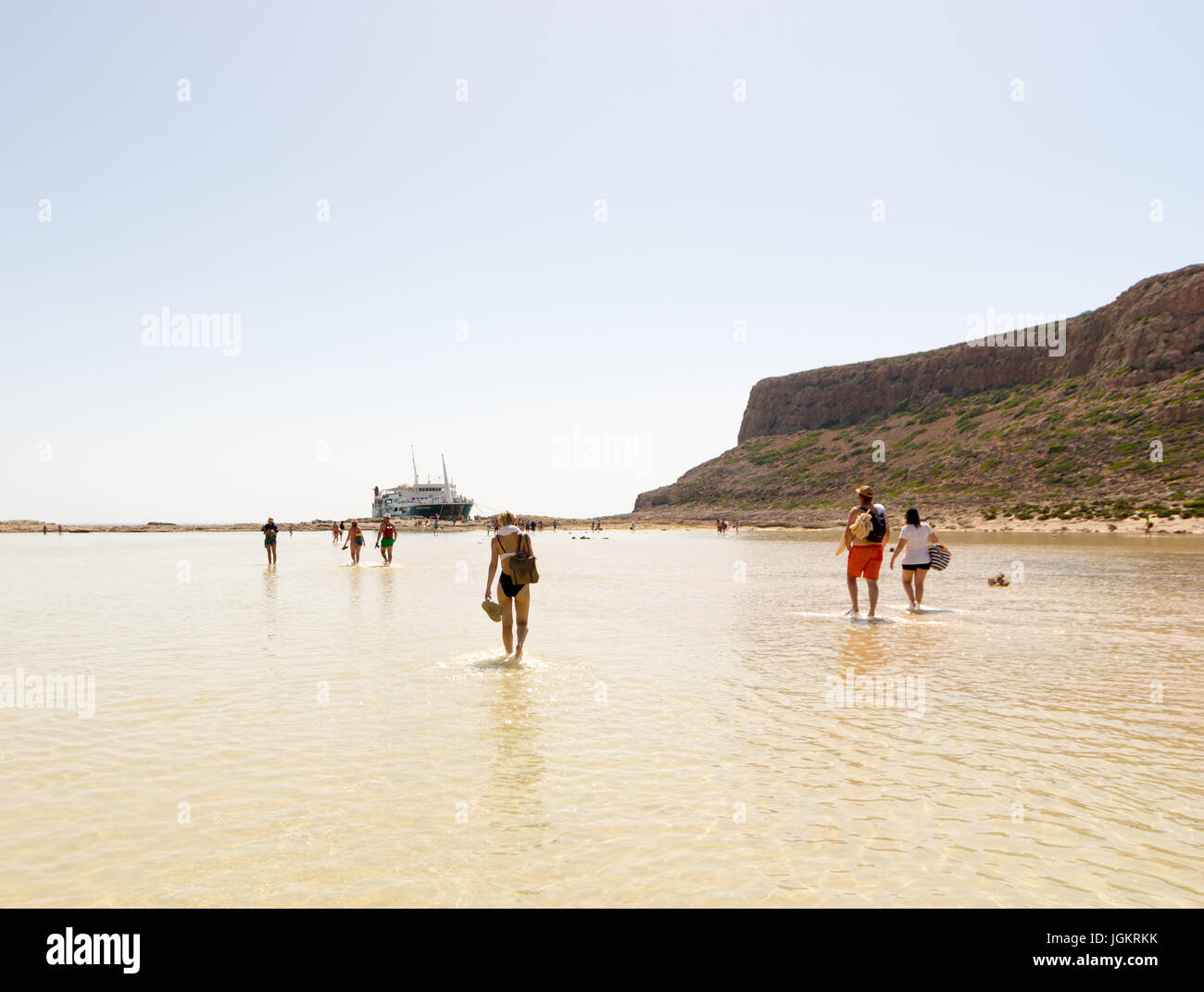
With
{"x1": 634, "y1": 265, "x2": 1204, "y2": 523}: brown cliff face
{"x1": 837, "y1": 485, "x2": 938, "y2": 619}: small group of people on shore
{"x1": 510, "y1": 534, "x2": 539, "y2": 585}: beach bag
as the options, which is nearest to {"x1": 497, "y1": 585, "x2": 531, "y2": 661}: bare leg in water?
{"x1": 510, "y1": 534, "x2": 539, "y2": 585}: beach bag

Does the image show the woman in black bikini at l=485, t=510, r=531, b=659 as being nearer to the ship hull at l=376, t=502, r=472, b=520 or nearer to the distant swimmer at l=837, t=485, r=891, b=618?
the distant swimmer at l=837, t=485, r=891, b=618

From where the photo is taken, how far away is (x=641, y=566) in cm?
2867

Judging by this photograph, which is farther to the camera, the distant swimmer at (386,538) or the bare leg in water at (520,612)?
the distant swimmer at (386,538)

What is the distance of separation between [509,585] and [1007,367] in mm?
117881

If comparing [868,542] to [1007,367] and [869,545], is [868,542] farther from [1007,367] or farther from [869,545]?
[1007,367]

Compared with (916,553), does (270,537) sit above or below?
above

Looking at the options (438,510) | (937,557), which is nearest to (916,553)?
(937,557)

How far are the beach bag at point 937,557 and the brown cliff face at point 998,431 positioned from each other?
46.9 m

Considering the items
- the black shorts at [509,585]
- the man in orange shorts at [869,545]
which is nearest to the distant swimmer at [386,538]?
the man in orange shorts at [869,545]

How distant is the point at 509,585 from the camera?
9.85 metres

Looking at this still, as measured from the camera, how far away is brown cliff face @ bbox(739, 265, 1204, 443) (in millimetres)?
80750

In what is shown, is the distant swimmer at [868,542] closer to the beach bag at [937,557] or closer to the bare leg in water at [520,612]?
the beach bag at [937,557]

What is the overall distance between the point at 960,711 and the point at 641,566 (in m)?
21.7

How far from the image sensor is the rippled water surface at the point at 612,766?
3.82 metres
